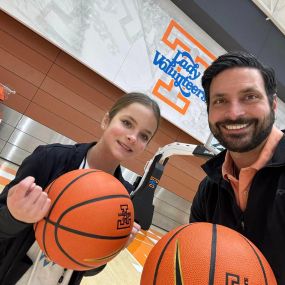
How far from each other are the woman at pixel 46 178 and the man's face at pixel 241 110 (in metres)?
0.39

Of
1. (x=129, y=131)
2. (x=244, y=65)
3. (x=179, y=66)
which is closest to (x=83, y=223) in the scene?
(x=129, y=131)

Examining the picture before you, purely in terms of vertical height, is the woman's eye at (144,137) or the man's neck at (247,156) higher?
the man's neck at (247,156)

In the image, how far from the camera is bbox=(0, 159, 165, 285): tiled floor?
89.5 inches

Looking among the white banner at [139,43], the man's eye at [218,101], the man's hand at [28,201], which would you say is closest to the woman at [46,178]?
the man's hand at [28,201]

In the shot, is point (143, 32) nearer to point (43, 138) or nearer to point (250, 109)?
point (43, 138)

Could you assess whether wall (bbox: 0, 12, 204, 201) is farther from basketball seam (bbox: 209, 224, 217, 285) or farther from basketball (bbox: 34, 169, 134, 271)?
basketball seam (bbox: 209, 224, 217, 285)

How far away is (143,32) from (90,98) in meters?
1.63

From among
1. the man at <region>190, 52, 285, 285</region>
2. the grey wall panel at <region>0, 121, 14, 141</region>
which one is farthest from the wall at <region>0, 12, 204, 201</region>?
the man at <region>190, 52, 285, 285</region>

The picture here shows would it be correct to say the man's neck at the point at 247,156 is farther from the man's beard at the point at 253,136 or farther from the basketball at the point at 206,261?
the basketball at the point at 206,261

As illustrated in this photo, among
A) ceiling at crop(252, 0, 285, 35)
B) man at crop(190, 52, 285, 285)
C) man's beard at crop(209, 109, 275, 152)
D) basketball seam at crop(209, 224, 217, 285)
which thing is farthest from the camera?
ceiling at crop(252, 0, 285, 35)

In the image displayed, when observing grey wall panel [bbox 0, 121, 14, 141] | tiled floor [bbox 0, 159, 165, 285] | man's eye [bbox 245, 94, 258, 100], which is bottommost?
tiled floor [bbox 0, 159, 165, 285]

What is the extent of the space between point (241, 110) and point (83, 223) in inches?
35.6

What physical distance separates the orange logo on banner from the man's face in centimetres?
401

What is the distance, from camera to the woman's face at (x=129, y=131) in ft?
4.69
